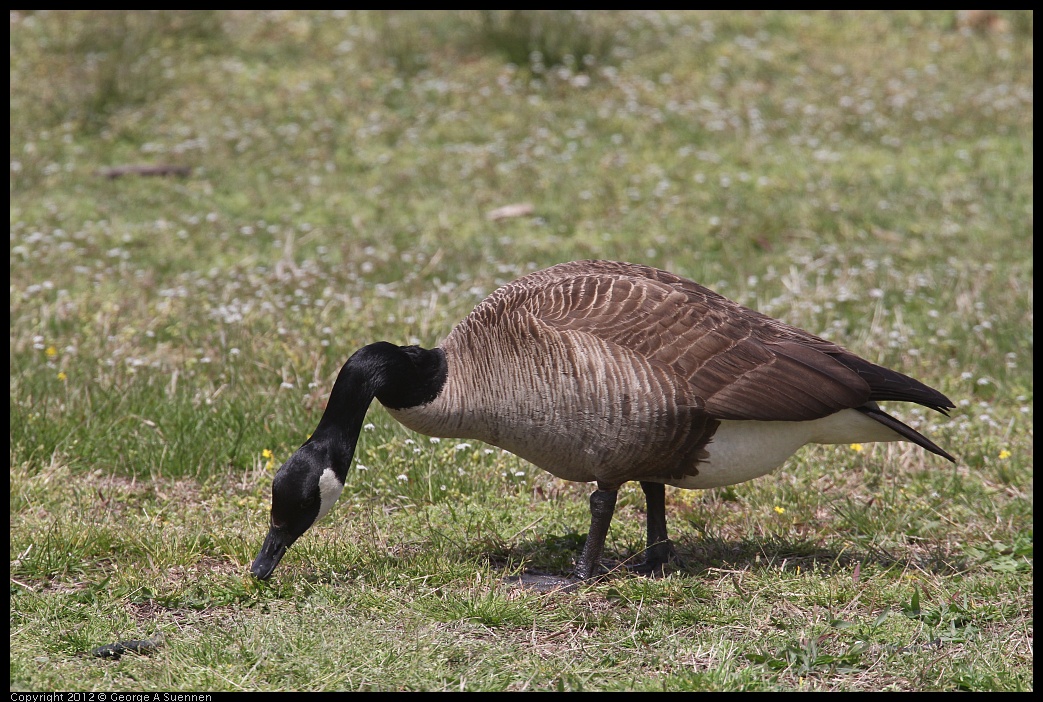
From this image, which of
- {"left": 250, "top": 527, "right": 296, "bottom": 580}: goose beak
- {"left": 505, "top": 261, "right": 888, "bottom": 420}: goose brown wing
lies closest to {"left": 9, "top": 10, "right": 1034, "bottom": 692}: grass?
{"left": 250, "top": 527, "right": 296, "bottom": 580}: goose beak

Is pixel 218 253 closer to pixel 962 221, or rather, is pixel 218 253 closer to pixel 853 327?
pixel 853 327

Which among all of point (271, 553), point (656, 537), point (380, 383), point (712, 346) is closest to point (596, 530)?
point (656, 537)

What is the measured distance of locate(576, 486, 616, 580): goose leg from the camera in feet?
16.3

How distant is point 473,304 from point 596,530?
3.31 m

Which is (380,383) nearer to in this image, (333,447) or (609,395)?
(333,447)

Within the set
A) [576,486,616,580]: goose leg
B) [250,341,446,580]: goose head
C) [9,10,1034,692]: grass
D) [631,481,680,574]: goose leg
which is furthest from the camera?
[631,481,680,574]: goose leg

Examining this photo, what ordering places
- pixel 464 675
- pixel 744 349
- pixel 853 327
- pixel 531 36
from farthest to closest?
pixel 531 36, pixel 853 327, pixel 744 349, pixel 464 675

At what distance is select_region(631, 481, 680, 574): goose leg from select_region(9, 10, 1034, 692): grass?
0.23 meters

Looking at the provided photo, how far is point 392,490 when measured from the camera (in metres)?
5.76

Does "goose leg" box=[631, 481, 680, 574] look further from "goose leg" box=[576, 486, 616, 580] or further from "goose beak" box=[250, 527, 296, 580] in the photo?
"goose beak" box=[250, 527, 296, 580]
